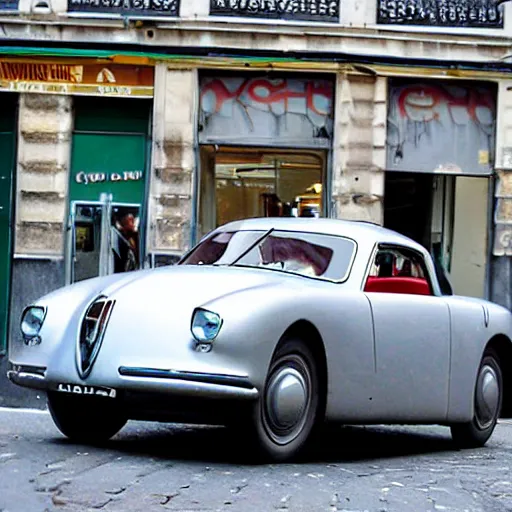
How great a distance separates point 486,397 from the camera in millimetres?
10016

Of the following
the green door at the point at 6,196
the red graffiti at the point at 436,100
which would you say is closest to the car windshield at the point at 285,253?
the green door at the point at 6,196

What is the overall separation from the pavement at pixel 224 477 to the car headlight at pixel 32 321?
25.4 inches

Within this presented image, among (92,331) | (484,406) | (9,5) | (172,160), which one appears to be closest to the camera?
(92,331)

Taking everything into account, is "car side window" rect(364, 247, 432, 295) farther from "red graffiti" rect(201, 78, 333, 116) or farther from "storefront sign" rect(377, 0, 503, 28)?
"storefront sign" rect(377, 0, 503, 28)

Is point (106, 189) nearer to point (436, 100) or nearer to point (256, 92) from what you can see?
point (256, 92)

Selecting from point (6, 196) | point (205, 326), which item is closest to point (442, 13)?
point (6, 196)

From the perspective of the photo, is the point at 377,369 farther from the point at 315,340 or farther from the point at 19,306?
the point at 19,306

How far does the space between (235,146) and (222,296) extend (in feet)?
37.5

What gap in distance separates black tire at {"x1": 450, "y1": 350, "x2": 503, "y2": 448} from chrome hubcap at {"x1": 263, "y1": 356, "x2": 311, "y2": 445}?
2.11m

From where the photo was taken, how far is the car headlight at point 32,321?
8.27 metres

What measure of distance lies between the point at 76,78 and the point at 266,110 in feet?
8.36

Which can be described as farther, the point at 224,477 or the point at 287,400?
the point at 287,400

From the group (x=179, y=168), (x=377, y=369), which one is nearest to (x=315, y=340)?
(x=377, y=369)

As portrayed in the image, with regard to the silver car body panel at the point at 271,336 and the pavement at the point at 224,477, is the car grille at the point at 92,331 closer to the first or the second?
the silver car body panel at the point at 271,336
